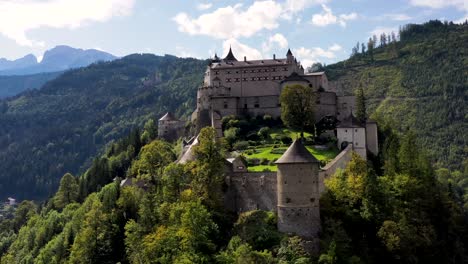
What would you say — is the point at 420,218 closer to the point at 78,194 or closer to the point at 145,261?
the point at 145,261

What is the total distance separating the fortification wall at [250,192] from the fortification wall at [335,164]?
231 inches

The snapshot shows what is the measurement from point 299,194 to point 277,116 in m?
42.8

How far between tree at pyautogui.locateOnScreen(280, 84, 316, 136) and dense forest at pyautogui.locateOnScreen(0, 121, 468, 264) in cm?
1223

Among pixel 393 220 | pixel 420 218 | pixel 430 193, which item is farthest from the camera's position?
pixel 430 193

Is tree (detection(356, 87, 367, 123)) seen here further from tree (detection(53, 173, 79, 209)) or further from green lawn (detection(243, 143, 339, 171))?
tree (detection(53, 173, 79, 209))

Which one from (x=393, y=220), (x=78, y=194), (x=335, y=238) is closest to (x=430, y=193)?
(x=393, y=220)

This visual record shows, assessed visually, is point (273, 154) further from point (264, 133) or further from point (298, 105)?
point (298, 105)

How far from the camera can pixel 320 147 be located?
8681 centimetres

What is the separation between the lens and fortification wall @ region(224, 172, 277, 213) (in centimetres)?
6750

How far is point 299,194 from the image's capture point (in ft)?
197

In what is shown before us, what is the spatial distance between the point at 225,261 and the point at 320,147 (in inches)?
1209

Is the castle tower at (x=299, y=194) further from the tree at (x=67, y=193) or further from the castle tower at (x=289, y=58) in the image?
the tree at (x=67, y=193)

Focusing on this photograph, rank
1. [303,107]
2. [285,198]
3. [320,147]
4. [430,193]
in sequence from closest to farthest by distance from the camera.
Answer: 1. [285,198]
2. [430,193]
3. [320,147]
4. [303,107]

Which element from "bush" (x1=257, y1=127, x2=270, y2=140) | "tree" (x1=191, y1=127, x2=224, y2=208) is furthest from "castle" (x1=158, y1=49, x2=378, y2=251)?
"bush" (x1=257, y1=127, x2=270, y2=140)
